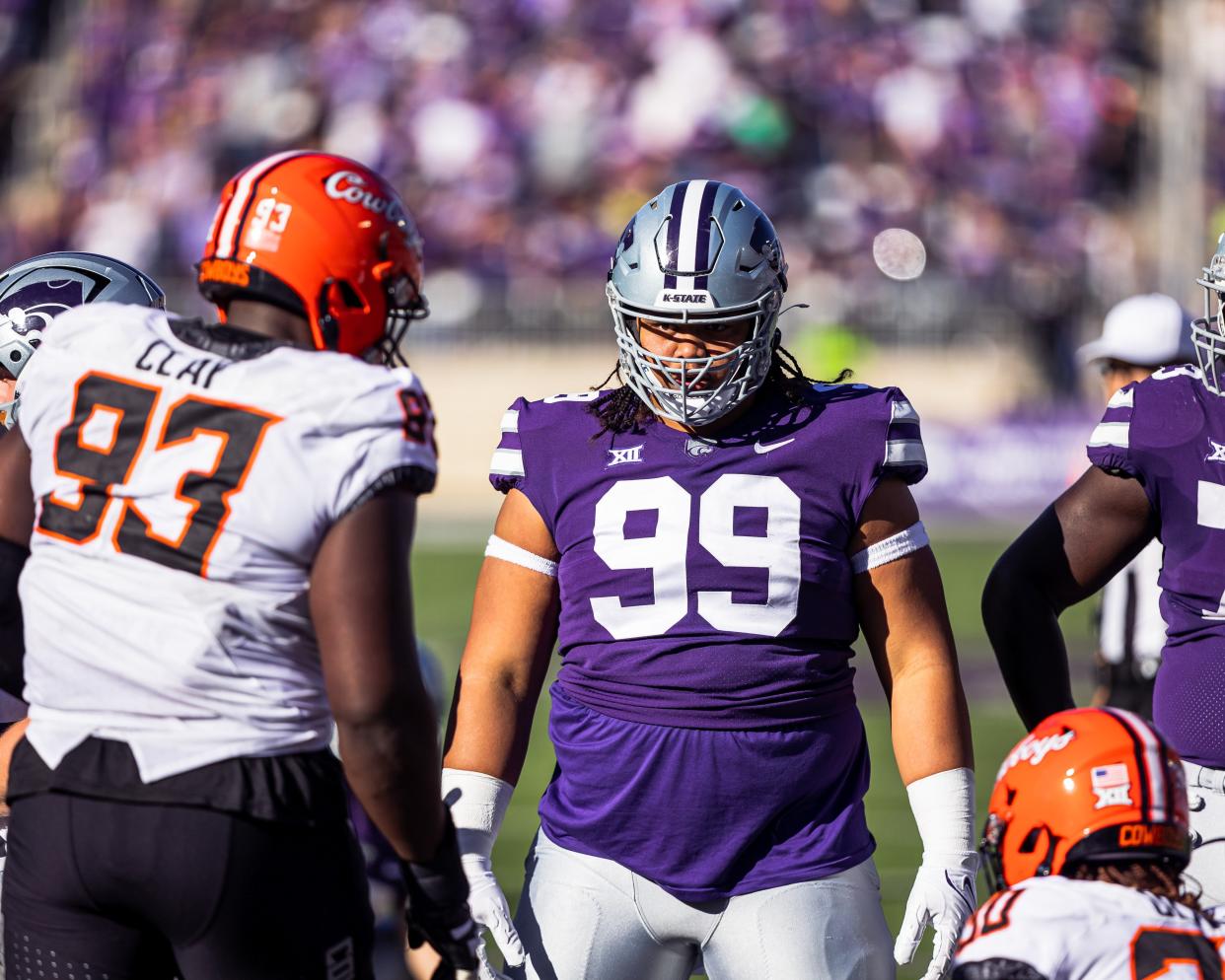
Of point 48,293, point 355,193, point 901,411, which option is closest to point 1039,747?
point 901,411

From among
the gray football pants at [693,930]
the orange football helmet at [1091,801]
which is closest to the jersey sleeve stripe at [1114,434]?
the orange football helmet at [1091,801]

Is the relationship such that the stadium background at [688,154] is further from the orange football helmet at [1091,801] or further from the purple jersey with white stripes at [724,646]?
the orange football helmet at [1091,801]

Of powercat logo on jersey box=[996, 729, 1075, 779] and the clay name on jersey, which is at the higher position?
the clay name on jersey

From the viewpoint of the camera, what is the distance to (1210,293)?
3072 mm

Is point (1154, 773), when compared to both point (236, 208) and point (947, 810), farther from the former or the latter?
point (236, 208)

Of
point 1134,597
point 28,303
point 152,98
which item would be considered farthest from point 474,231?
point 28,303

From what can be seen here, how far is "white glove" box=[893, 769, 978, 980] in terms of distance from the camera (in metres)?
2.72

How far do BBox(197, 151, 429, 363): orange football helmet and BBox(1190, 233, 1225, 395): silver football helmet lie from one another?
4.28 feet

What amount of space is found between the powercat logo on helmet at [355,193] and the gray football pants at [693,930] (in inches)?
41.3

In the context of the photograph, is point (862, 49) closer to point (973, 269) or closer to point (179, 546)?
point (973, 269)

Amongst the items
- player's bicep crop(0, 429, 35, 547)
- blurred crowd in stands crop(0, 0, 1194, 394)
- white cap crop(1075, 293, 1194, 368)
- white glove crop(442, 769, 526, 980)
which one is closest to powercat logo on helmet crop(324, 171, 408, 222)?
player's bicep crop(0, 429, 35, 547)

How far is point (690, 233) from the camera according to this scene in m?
2.92

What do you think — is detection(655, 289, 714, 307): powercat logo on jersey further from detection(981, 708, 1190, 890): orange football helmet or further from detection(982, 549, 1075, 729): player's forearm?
detection(981, 708, 1190, 890): orange football helmet

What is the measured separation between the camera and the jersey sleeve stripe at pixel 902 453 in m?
2.81
